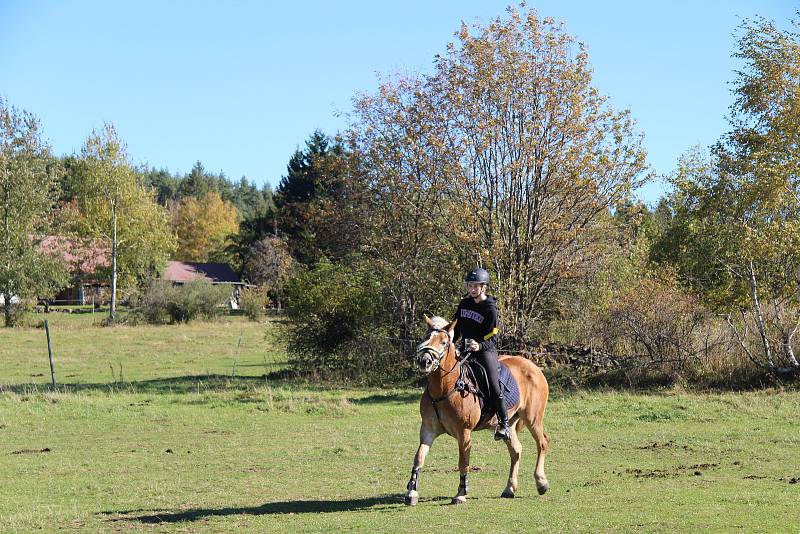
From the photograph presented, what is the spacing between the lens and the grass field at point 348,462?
32.1 ft

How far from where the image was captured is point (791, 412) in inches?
739

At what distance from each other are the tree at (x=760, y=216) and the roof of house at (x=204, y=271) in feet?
232

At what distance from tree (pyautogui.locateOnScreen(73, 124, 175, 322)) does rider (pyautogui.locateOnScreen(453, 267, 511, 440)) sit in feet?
199

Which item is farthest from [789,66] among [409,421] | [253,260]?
[253,260]

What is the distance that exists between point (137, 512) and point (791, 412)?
571 inches

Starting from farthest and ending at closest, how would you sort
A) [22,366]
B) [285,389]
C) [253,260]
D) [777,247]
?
1. [253,260]
2. [22,366]
3. [285,389]
4. [777,247]

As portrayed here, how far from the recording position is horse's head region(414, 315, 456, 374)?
9.90 metres

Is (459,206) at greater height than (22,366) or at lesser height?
greater

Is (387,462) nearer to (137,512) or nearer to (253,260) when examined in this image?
(137,512)

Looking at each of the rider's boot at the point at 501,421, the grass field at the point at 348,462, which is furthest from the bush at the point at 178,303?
the rider's boot at the point at 501,421

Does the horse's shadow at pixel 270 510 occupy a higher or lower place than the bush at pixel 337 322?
lower

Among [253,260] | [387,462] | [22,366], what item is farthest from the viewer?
[253,260]

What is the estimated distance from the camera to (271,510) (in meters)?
10.7

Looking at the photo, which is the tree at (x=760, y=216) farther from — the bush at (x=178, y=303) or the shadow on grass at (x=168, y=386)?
the bush at (x=178, y=303)
